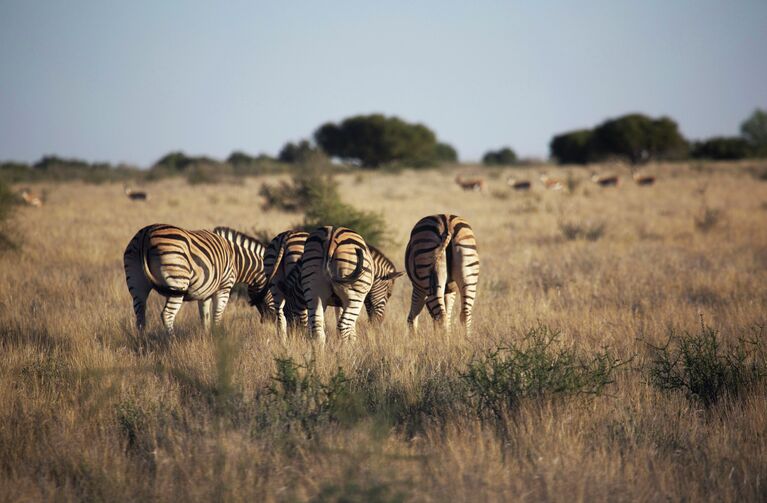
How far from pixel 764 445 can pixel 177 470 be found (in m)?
3.91

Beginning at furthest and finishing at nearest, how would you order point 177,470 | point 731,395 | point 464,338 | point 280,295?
point 280,295 → point 464,338 → point 731,395 → point 177,470

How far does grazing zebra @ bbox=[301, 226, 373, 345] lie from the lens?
666 centimetres

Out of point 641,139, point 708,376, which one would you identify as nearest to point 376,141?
point 641,139

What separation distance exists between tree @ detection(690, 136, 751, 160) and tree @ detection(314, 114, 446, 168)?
1390 inches

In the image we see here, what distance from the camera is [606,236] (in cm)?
1639

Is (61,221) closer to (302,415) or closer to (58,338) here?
(58,338)

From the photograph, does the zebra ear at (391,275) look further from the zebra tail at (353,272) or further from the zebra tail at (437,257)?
the zebra tail at (353,272)

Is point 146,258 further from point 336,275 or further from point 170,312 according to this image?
point 336,275

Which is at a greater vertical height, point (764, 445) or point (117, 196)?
point (117, 196)

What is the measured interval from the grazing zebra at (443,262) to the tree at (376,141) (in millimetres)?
71247

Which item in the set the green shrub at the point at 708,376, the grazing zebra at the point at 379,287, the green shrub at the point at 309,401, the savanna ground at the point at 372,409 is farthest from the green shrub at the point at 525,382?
the grazing zebra at the point at 379,287

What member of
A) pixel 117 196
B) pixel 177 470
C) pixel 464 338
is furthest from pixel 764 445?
pixel 117 196

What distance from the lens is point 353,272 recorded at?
6609 mm

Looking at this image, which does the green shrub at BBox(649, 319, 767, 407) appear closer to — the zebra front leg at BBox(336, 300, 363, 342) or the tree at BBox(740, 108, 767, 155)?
the zebra front leg at BBox(336, 300, 363, 342)
